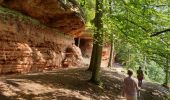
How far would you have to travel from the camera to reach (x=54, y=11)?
19656 mm

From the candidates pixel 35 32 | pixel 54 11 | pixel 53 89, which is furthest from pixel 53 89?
pixel 54 11

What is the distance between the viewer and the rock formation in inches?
604

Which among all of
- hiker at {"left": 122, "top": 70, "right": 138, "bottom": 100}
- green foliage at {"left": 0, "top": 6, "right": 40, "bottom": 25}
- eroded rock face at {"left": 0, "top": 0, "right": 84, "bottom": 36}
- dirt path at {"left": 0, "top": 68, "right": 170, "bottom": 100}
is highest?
eroded rock face at {"left": 0, "top": 0, "right": 84, "bottom": 36}

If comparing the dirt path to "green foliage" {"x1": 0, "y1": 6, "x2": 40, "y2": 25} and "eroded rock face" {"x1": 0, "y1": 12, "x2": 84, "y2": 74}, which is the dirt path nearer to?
"eroded rock face" {"x1": 0, "y1": 12, "x2": 84, "y2": 74}

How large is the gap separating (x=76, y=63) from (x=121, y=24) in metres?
13.2

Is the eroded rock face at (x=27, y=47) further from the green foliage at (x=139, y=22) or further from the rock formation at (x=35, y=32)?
the green foliage at (x=139, y=22)

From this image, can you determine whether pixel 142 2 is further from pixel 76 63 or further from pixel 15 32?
pixel 76 63

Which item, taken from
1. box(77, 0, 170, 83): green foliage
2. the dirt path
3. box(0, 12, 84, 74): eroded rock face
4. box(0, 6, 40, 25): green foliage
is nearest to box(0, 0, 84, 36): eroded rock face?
box(0, 6, 40, 25): green foliage

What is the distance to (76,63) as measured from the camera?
26.7m

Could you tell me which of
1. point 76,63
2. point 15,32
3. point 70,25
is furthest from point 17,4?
point 76,63

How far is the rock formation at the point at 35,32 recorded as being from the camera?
50.4 feet

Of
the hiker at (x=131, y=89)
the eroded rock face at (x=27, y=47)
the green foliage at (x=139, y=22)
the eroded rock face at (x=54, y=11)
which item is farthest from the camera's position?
the eroded rock face at (x=54, y=11)

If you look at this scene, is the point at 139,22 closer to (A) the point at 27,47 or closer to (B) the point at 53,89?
(B) the point at 53,89

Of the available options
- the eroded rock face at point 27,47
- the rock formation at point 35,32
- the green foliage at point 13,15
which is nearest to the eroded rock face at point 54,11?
the rock formation at point 35,32
